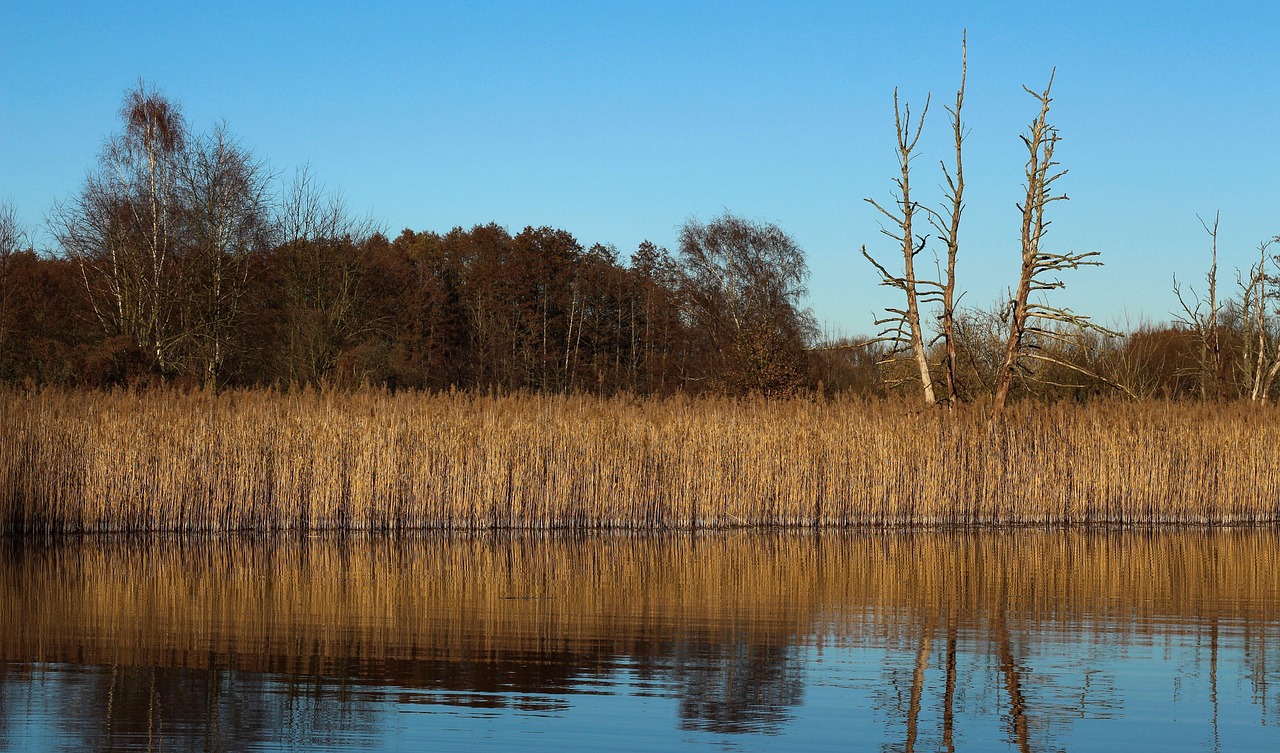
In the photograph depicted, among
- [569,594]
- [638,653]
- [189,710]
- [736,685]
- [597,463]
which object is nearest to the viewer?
[189,710]

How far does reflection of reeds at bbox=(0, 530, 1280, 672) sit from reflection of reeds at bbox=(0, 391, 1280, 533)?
942mm

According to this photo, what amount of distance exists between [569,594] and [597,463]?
632cm

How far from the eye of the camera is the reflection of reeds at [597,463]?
49.1 ft

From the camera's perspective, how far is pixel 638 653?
7.26m

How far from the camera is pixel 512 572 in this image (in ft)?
37.7

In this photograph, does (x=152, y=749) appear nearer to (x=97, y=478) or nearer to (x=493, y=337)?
(x=97, y=478)

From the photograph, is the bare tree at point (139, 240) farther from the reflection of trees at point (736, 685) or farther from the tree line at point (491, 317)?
the reflection of trees at point (736, 685)

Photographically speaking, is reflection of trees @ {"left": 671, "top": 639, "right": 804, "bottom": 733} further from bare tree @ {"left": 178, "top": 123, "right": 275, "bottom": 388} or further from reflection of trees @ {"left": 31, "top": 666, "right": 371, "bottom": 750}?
bare tree @ {"left": 178, "top": 123, "right": 275, "bottom": 388}

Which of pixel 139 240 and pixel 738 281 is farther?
pixel 738 281

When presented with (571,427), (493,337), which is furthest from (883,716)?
(493,337)

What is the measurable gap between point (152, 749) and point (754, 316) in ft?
139

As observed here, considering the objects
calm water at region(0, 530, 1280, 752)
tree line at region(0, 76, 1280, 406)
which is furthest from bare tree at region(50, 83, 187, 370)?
calm water at region(0, 530, 1280, 752)

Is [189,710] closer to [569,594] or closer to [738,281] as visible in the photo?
[569,594]

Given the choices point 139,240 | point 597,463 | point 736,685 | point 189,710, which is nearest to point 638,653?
point 736,685
